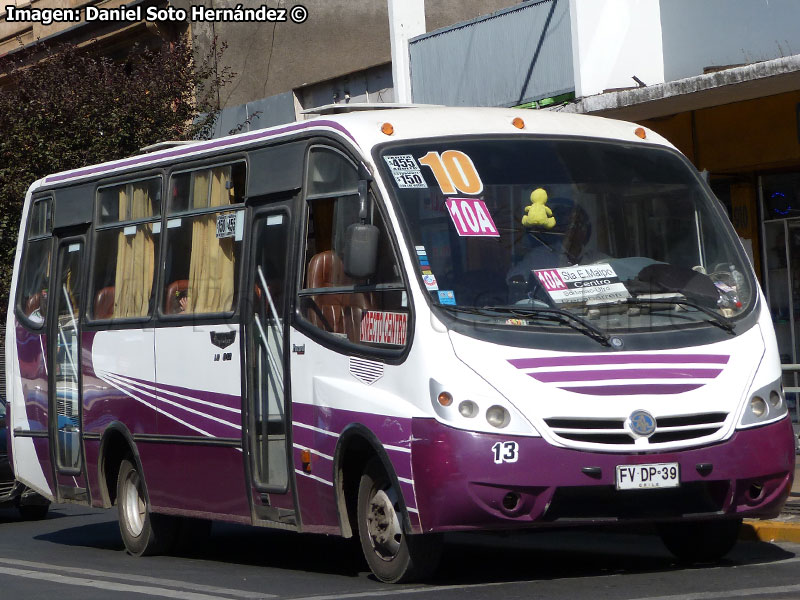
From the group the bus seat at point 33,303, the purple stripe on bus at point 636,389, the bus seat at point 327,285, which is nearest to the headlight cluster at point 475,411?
the purple stripe on bus at point 636,389

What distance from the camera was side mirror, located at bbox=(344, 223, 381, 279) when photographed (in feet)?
28.8

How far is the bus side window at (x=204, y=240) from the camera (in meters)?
10.7

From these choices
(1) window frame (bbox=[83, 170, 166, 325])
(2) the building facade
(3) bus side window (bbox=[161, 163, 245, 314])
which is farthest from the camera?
(2) the building facade

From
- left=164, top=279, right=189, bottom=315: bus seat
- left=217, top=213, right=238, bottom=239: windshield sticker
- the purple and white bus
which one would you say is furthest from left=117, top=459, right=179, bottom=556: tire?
left=217, top=213, right=238, bottom=239: windshield sticker

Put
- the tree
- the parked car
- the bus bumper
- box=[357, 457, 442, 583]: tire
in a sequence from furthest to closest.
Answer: the tree → the parked car → box=[357, 457, 442, 583]: tire → the bus bumper

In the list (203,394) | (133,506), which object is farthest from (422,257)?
(133,506)

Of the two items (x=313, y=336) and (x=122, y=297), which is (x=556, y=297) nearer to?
(x=313, y=336)

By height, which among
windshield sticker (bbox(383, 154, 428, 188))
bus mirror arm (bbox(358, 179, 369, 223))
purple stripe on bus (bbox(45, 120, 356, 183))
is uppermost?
purple stripe on bus (bbox(45, 120, 356, 183))

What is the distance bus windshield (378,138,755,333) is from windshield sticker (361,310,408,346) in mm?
257

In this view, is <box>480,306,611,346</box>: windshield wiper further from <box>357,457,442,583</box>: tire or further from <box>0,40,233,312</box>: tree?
<box>0,40,233,312</box>: tree

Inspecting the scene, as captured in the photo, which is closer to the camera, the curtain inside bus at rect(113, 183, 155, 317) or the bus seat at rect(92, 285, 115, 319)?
the curtain inside bus at rect(113, 183, 155, 317)

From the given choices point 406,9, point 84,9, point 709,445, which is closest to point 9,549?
point 709,445

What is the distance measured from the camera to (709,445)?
27.6ft

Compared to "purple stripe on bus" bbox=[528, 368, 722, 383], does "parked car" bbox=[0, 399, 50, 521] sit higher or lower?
lower
